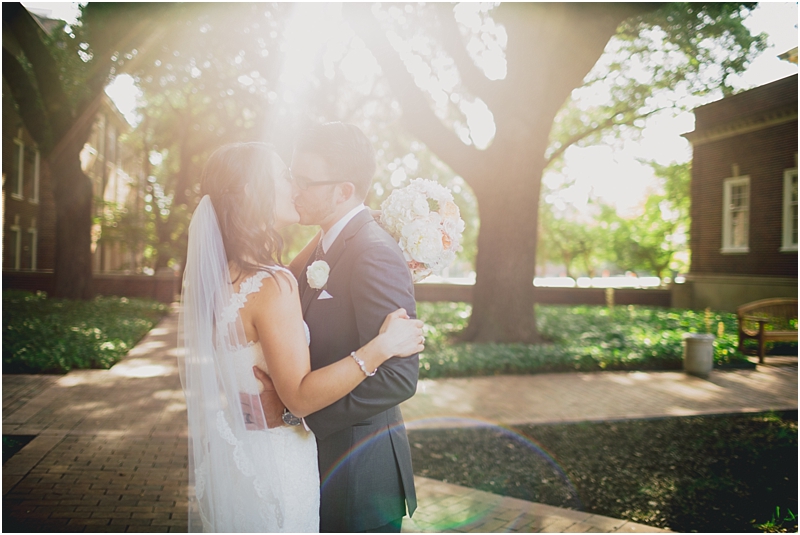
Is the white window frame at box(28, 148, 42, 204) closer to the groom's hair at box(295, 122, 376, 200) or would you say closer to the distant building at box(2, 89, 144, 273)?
the distant building at box(2, 89, 144, 273)

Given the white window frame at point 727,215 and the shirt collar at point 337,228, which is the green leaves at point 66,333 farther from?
the white window frame at point 727,215

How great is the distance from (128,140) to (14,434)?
101 feet

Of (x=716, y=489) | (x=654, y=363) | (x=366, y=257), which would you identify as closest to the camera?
(x=366, y=257)

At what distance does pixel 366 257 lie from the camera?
221cm

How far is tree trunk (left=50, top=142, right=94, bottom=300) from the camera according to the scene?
1825 cm

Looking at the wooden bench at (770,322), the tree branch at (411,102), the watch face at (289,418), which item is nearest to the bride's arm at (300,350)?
the watch face at (289,418)

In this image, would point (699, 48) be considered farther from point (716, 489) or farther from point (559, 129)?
point (716, 489)

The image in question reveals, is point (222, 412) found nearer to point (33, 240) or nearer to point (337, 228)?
point (337, 228)

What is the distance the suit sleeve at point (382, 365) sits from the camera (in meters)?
2.18

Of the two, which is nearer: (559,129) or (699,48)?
(699,48)

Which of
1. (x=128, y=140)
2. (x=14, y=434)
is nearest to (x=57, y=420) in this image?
(x=14, y=434)

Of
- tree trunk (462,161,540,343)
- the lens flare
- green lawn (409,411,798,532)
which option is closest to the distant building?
tree trunk (462,161,540,343)

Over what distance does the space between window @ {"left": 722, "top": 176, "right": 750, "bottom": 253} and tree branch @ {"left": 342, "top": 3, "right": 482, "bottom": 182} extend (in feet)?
44.1

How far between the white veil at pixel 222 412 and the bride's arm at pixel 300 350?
0.18 meters
